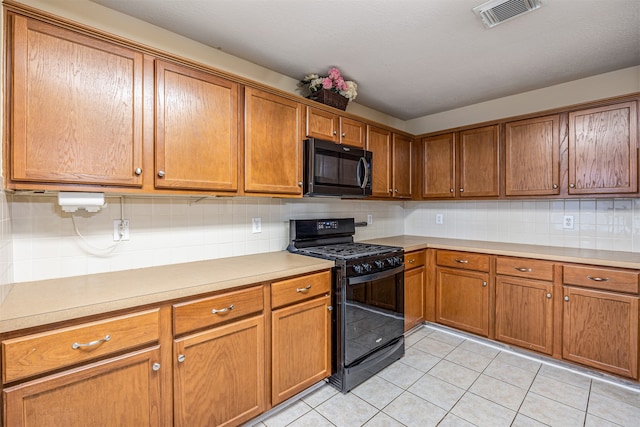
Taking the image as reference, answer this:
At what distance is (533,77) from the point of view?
262 cm

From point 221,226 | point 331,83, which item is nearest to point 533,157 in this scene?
point 331,83

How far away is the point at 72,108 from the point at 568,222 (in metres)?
3.65

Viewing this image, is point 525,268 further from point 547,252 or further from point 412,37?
point 412,37

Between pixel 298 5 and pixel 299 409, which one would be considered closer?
pixel 298 5

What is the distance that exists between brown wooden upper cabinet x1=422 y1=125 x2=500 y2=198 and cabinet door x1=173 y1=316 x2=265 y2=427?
240cm

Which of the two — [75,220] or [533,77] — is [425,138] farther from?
[75,220]

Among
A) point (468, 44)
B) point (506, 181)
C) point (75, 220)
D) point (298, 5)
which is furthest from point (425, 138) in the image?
point (75, 220)

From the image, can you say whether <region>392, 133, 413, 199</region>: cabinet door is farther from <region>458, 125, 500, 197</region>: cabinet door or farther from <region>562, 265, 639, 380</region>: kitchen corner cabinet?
<region>562, 265, 639, 380</region>: kitchen corner cabinet

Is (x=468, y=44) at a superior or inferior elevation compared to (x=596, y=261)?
superior

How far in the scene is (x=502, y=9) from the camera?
1.71m

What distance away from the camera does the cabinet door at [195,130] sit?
5.36 feet

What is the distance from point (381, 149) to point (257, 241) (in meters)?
1.48

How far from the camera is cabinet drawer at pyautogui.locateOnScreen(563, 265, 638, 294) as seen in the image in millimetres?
2087

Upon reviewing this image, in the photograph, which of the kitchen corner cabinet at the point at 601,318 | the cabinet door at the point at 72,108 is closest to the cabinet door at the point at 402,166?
the kitchen corner cabinet at the point at 601,318
